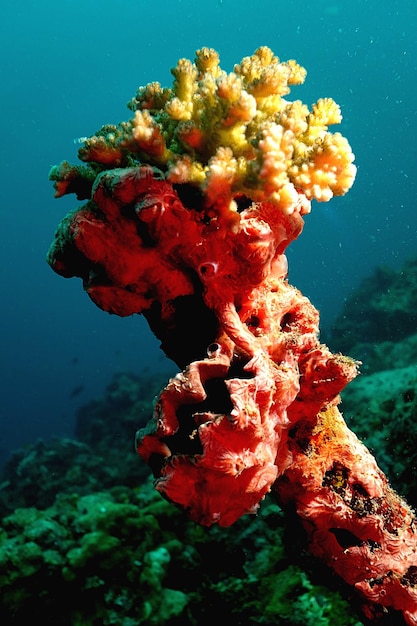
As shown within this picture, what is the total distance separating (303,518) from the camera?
2.49m

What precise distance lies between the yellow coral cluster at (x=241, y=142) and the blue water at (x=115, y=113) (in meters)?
74.9

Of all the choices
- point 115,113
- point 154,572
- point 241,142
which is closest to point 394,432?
point 154,572

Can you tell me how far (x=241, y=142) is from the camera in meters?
1.94

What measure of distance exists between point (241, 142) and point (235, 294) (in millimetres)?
759

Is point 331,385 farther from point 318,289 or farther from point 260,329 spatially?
point 318,289

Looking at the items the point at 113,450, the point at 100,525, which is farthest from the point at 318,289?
the point at 100,525

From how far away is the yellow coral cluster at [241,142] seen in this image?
70.0 inches

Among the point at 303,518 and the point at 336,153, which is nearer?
the point at 336,153

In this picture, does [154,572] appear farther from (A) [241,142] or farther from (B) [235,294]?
(A) [241,142]

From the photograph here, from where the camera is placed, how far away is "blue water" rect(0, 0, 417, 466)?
86.9m

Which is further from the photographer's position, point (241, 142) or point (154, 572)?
point (154, 572)

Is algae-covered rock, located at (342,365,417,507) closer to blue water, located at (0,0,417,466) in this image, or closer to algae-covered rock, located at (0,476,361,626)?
algae-covered rock, located at (0,476,361,626)

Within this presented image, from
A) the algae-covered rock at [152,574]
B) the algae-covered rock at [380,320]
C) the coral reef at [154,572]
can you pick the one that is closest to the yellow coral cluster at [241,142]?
the coral reef at [154,572]

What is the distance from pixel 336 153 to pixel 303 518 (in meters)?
2.08
